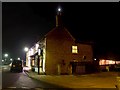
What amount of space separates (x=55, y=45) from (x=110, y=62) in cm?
1698

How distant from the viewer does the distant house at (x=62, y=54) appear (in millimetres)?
45000

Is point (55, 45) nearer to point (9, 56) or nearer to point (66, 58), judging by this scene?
point (66, 58)

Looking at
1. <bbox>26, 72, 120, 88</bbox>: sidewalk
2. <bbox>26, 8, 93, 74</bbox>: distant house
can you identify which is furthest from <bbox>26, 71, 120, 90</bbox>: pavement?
<bbox>26, 8, 93, 74</bbox>: distant house

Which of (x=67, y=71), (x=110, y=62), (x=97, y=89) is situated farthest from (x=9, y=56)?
(x=97, y=89)

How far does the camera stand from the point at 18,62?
52.3m

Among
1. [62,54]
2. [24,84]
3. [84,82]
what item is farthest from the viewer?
[62,54]

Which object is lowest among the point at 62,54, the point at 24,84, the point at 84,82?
the point at 84,82

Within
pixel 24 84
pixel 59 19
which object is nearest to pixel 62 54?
pixel 59 19

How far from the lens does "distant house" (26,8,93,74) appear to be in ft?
148

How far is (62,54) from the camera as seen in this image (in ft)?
152

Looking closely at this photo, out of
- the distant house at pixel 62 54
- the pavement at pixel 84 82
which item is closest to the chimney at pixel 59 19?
the distant house at pixel 62 54

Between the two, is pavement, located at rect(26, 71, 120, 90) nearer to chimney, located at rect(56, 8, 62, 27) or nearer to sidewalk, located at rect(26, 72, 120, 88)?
sidewalk, located at rect(26, 72, 120, 88)

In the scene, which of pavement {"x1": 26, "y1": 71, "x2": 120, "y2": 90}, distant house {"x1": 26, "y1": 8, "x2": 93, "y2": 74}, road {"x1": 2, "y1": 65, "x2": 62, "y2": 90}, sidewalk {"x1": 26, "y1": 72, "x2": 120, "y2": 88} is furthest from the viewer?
distant house {"x1": 26, "y1": 8, "x2": 93, "y2": 74}

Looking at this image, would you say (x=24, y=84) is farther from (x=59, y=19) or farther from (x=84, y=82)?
(x=59, y=19)
